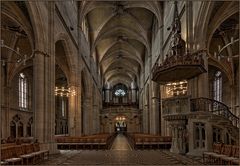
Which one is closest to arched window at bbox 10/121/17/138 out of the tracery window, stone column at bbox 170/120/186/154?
stone column at bbox 170/120/186/154

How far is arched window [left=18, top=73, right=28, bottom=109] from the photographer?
33344mm

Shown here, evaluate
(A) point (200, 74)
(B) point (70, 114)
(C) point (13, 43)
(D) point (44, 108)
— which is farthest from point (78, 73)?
(A) point (200, 74)

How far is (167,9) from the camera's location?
29.0 meters

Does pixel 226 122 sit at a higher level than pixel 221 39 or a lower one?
lower

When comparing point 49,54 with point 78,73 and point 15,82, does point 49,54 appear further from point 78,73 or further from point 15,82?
point 15,82

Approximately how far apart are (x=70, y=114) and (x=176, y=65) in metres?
14.8

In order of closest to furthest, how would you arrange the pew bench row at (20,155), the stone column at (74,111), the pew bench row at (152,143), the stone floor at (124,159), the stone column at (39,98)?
1. the pew bench row at (20,155)
2. the stone floor at (124,159)
3. the stone column at (39,98)
4. the pew bench row at (152,143)
5. the stone column at (74,111)

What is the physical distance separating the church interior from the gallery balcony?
0.05 meters

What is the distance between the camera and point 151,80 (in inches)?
1102

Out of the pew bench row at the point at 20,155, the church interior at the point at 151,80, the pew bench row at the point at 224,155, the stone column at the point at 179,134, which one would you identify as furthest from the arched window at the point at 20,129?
the pew bench row at the point at 224,155

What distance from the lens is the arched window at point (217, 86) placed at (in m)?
31.9

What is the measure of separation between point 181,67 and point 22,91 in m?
21.6

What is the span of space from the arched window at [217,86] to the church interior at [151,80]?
10 cm

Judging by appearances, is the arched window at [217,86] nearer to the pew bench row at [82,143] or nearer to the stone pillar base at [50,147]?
the pew bench row at [82,143]
